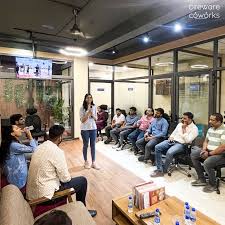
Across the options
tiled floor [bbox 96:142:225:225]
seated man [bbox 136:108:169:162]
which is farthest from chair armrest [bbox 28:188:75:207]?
seated man [bbox 136:108:169:162]

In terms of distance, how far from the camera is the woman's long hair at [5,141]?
208 cm

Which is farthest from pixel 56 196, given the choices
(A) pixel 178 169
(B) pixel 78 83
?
(B) pixel 78 83

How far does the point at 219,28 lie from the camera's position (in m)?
3.65

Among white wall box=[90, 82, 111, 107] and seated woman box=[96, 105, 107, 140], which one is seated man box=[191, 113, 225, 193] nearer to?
seated woman box=[96, 105, 107, 140]

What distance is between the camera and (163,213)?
6.01 ft

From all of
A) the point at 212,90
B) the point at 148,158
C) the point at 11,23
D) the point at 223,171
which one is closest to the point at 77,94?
the point at 11,23

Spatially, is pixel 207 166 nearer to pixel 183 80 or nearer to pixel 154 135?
pixel 154 135

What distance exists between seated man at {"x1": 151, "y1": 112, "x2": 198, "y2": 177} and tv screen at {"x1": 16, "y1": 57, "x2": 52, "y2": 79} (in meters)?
3.90

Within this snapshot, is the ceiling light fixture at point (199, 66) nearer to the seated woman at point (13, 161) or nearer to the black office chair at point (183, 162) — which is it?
the black office chair at point (183, 162)

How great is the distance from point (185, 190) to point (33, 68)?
16.0 ft

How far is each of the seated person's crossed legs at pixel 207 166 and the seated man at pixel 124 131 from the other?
2.20m

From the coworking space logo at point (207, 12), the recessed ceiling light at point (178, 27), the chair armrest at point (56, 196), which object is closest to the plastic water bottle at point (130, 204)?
the chair armrest at point (56, 196)

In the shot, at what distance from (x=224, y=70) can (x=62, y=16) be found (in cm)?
329

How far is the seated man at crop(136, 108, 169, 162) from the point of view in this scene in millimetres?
4082
